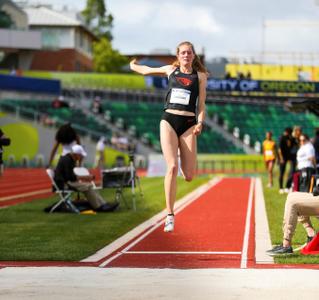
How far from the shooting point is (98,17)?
354 feet

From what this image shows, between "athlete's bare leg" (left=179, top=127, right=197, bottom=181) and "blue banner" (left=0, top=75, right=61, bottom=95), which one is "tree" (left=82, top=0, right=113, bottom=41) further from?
"athlete's bare leg" (left=179, top=127, right=197, bottom=181)

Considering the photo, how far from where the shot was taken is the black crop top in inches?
432

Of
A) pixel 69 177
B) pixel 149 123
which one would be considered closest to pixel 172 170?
pixel 69 177

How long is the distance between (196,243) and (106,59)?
80681mm

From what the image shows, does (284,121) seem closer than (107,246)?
No

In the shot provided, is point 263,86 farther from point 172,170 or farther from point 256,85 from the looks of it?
point 172,170

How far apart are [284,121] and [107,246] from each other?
2252 inches

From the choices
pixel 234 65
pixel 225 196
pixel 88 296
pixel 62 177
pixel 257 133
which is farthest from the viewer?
pixel 234 65

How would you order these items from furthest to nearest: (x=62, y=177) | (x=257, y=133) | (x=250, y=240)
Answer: (x=257, y=133) < (x=62, y=177) < (x=250, y=240)

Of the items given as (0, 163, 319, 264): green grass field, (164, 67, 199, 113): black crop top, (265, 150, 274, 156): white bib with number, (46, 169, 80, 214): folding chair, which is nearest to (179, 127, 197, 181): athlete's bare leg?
(164, 67, 199, 113): black crop top

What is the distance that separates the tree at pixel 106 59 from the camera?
303 ft

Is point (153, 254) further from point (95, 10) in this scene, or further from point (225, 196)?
point (95, 10)

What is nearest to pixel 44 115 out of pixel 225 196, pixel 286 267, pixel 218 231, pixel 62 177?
pixel 225 196

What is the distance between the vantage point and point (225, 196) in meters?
26.2
